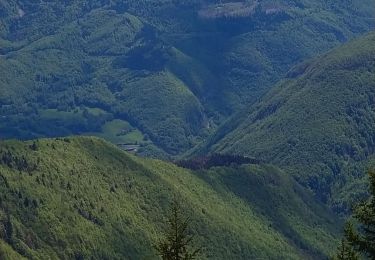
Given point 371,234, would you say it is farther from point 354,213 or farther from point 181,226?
point 181,226

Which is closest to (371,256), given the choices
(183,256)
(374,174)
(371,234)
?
(371,234)

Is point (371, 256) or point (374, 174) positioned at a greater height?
point (374, 174)

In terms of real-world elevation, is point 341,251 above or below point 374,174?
below

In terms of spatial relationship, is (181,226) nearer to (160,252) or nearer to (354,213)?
(160,252)

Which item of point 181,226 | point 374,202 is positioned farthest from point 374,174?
point 181,226

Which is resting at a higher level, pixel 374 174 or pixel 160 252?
pixel 374 174

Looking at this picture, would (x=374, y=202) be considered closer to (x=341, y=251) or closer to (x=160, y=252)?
(x=341, y=251)

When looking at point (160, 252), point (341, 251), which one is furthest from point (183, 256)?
point (341, 251)
